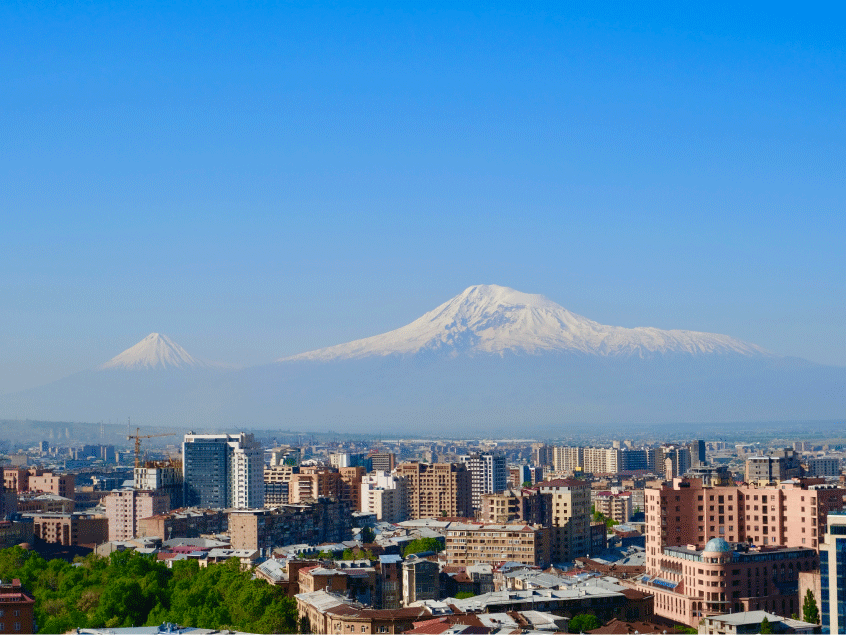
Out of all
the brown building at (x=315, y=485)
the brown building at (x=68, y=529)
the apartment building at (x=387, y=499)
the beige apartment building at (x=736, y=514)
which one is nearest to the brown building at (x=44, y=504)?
the brown building at (x=68, y=529)

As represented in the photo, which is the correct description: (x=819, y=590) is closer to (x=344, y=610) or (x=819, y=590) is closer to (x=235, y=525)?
(x=344, y=610)

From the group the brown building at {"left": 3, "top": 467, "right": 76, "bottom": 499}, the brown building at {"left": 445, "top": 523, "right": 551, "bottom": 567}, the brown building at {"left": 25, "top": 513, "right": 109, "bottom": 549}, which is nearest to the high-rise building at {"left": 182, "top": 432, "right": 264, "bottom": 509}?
the brown building at {"left": 3, "top": 467, "right": 76, "bottom": 499}


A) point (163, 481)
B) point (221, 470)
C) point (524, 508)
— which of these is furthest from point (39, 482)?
point (524, 508)

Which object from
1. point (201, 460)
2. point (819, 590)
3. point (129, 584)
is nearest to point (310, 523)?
point (201, 460)

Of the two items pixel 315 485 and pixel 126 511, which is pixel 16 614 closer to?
pixel 126 511

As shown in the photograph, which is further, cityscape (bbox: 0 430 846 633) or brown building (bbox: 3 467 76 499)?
brown building (bbox: 3 467 76 499)

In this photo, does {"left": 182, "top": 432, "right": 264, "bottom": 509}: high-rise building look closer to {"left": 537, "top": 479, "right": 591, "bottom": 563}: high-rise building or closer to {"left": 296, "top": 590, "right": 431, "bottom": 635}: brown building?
{"left": 537, "top": 479, "right": 591, "bottom": 563}: high-rise building

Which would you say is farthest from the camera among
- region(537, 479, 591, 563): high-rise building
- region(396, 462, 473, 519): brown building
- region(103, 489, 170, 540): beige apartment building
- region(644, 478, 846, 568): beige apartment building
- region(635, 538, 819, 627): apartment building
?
region(396, 462, 473, 519): brown building
